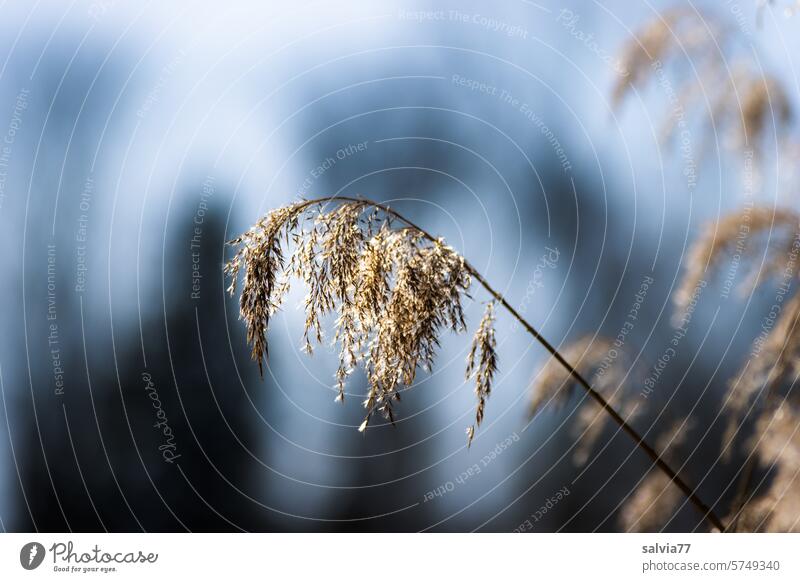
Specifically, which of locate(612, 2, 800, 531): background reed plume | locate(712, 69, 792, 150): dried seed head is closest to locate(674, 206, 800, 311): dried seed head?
locate(612, 2, 800, 531): background reed plume

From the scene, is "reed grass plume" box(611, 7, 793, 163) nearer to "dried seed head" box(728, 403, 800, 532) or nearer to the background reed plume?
the background reed plume

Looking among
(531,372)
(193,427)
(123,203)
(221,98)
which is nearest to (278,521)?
(193,427)

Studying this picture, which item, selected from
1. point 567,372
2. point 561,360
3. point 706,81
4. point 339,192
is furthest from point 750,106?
point 339,192

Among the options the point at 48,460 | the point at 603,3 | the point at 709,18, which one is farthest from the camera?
the point at 48,460

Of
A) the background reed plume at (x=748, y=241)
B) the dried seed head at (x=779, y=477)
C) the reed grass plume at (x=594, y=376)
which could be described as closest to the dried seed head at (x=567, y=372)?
the reed grass plume at (x=594, y=376)

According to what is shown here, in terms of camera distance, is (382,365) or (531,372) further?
(531,372)

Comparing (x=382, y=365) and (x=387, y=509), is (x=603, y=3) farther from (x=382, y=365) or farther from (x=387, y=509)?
(x=387, y=509)

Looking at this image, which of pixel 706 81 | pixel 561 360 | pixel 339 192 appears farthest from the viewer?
pixel 339 192

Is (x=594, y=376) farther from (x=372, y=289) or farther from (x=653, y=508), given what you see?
(x=372, y=289)

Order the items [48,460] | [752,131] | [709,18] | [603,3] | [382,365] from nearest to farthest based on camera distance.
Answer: [382,365] < [752,131] < [709,18] < [603,3] < [48,460]
